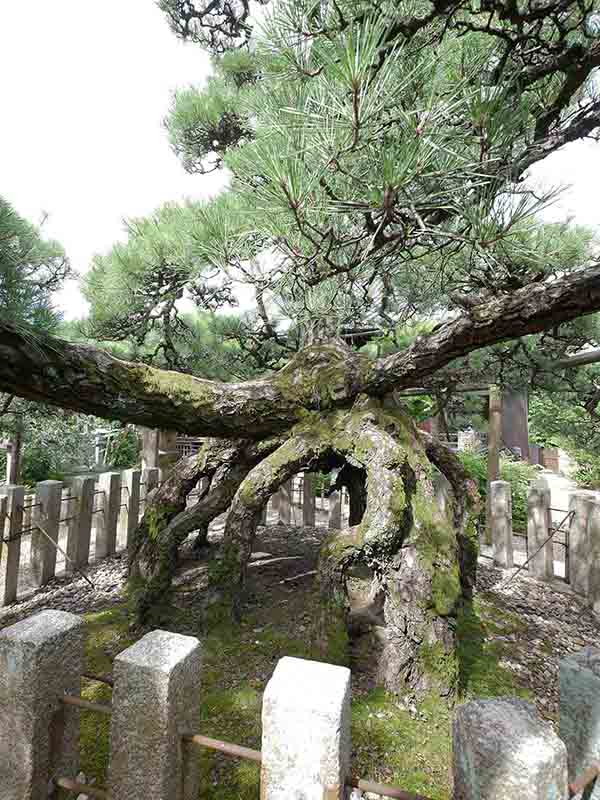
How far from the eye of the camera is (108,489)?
4188mm

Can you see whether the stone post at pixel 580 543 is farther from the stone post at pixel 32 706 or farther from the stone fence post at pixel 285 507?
the stone post at pixel 32 706

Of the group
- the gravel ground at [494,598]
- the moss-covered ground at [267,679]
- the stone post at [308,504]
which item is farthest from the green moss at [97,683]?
the stone post at [308,504]

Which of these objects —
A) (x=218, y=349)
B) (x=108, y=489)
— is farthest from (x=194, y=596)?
(x=218, y=349)

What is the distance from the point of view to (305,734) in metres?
0.93

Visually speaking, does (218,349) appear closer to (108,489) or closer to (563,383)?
(108,489)

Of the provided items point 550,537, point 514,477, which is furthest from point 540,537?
point 514,477

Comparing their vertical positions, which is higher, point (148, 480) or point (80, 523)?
point (148, 480)

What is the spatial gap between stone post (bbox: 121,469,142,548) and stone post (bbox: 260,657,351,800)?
376 cm

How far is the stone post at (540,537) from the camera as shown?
394cm

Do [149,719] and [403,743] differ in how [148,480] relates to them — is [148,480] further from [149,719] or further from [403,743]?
[149,719]

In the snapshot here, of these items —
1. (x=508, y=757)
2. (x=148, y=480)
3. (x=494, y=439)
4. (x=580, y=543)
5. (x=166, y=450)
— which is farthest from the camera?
(x=166, y=450)

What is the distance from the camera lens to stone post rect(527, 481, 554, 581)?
3.94 meters

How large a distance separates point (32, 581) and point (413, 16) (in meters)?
4.21

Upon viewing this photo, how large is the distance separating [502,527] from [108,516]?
3737 millimetres
